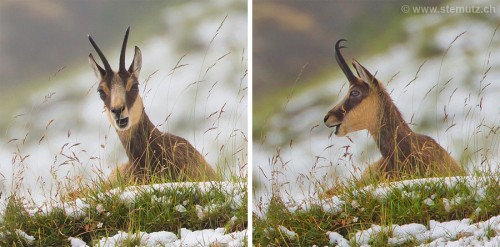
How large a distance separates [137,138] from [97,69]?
1.17 ft

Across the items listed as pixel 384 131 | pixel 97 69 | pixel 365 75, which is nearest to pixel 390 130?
pixel 384 131

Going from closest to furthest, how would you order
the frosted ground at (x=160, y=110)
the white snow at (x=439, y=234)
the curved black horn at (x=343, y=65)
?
1. the white snow at (x=439, y=234)
2. the frosted ground at (x=160, y=110)
3. the curved black horn at (x=343, y=65)

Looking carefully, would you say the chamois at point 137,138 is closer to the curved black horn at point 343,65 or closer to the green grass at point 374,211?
the green grass at point 374,211

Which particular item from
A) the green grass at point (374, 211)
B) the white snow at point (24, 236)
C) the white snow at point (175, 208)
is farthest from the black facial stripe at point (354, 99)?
the white snow at point (24, 236)

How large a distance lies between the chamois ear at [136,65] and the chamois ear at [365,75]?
974 millimetres

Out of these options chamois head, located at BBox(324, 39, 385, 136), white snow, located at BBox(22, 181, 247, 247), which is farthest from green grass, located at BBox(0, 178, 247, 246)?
chamois head, located at BBox(324, 39, 385, 136)

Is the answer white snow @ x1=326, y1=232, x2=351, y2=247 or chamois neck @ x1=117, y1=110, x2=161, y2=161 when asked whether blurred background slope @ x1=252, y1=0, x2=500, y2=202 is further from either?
chamois neck @ x1=117, y1=110, x2=161, y2=161

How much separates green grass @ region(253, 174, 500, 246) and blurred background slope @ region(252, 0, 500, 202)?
0.10 metres

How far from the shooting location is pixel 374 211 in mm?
3512

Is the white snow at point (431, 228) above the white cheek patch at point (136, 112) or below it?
below

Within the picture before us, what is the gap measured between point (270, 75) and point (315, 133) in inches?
13.4

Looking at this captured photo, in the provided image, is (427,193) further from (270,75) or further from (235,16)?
(235,16)

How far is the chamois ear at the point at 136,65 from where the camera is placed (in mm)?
3512

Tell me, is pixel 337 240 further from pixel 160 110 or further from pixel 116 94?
pixel 116 94
